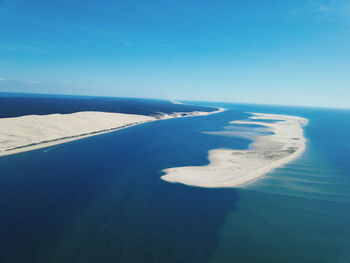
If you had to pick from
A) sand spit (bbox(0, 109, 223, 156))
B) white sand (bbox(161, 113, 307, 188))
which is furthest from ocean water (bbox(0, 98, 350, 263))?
sand spit (bbox(0, 109, 223, 156))

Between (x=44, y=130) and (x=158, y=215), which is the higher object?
(x=44, y=130)

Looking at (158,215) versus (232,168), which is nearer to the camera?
(158,215)

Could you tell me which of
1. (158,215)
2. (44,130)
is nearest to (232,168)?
(158,215)

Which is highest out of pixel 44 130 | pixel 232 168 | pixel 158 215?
pixel 44 130

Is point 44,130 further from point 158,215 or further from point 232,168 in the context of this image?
point 232,168

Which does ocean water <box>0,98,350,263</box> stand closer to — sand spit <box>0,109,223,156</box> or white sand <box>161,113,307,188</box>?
white sand <box>161,113,307,188</box>

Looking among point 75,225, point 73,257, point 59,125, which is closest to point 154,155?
point 75,225

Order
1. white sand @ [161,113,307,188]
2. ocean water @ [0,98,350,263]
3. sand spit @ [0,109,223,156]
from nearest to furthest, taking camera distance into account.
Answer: ocean water @ [0,98,350,263] < white sand @ [161,113,307,188] < sand spit @ [0,109,223,156]

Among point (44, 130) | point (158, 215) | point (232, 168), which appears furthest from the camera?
point (44, 130)
